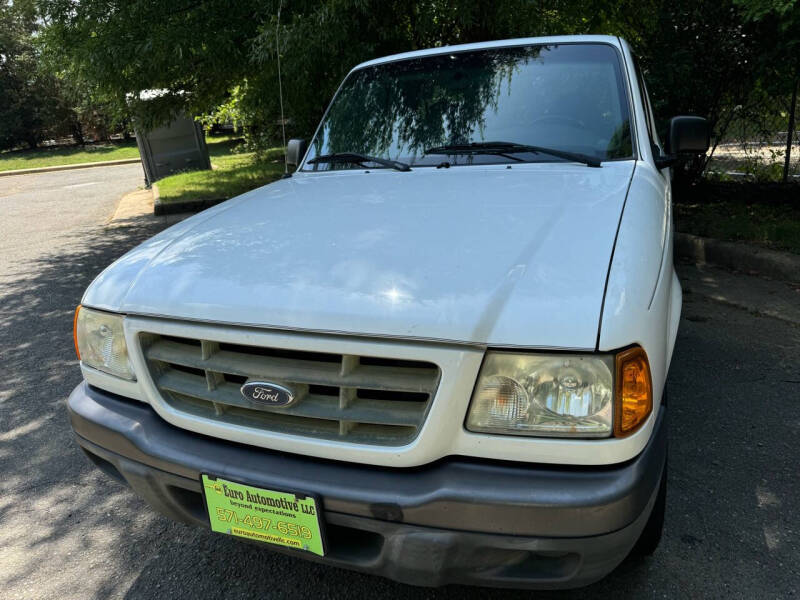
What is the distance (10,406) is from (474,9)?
15.9 ft

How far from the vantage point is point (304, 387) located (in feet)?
5.61

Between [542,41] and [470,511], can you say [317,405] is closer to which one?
[470,511]

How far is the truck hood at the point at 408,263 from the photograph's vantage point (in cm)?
152

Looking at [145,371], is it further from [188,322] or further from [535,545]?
[535,545]

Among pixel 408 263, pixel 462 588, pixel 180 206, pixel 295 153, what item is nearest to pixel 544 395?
pixel 408 263

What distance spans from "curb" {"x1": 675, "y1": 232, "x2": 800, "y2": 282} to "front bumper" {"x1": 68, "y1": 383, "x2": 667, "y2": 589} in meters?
4.05

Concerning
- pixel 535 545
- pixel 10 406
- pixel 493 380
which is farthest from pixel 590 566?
pixel 10 406

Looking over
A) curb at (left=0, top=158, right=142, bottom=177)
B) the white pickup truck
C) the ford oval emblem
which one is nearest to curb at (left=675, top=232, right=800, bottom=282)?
the white pickup truck

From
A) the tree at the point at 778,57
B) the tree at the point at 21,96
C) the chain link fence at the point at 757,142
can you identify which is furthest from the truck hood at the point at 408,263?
the tree at the point at 21,96

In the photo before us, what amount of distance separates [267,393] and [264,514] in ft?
1.05

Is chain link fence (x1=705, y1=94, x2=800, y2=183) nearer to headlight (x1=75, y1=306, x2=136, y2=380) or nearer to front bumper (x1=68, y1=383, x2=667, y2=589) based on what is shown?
front bumper (x1=68, y1=383, x2=667, y2=589)

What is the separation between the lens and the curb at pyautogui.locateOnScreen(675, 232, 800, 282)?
16.5 feet

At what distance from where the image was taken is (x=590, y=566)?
1533mm

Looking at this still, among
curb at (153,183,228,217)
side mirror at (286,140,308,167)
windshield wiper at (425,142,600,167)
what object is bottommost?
curb at (153,183,228,217)
